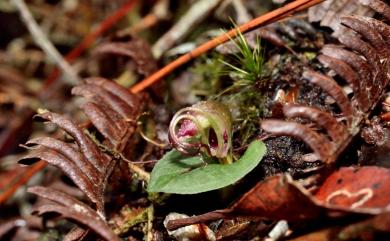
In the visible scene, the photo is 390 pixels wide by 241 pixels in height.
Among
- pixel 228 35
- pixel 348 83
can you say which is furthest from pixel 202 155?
pixel 228 35

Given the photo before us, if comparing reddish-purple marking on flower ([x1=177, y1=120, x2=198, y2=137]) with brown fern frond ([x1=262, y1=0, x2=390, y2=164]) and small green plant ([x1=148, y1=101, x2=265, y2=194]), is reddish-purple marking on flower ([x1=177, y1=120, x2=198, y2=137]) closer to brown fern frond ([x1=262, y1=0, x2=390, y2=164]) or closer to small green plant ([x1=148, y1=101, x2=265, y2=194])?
small green plant ([x1=148, y1=101, x2=265, y2=194])

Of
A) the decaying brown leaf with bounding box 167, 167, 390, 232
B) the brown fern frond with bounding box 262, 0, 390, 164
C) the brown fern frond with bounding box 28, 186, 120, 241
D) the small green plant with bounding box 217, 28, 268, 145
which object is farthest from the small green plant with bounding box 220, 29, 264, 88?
the brown fern frond with bounding box 28, 186, 120, 241

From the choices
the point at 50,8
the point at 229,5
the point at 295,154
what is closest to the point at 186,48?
the point at 229,5

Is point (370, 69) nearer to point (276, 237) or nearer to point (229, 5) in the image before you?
point (276, 237)

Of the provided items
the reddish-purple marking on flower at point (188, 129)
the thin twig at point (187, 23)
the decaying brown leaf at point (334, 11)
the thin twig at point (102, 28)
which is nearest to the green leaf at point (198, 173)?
the reddish-purple marking on flower at point (188, 129)

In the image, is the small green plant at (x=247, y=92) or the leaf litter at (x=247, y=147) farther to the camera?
the small green plant at (x=247, y=92)

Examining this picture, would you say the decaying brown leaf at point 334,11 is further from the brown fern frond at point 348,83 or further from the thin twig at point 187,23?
the thin twig at point 187,23
